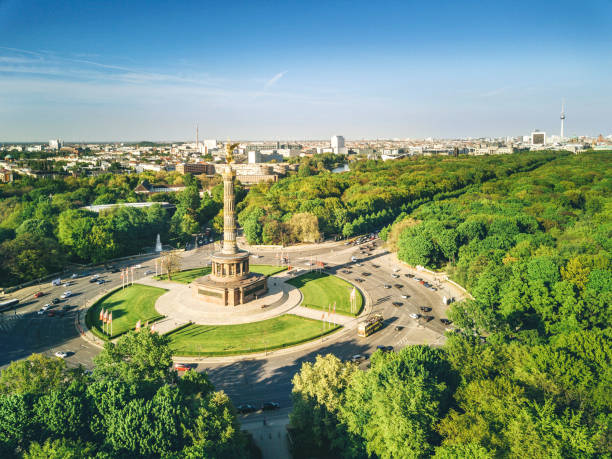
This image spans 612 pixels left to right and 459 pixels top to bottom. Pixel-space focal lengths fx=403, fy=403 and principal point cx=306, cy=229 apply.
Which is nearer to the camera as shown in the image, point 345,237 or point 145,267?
point 145,267

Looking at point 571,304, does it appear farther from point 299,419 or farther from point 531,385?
point 299,419

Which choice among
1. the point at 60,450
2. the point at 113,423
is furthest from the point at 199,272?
the point at 60,450

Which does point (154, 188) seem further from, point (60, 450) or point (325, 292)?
point (60, 450)

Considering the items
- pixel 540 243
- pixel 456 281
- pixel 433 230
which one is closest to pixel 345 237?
pixel 433 230

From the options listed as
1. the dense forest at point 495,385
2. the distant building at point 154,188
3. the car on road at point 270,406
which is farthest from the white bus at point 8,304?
the distant building at point 154,188

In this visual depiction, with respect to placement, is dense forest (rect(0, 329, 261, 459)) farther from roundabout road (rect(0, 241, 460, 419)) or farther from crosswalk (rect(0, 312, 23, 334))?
crosswalk (rect(0, 312, 23, 334))

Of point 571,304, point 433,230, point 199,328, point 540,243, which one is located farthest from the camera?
point 433,230
